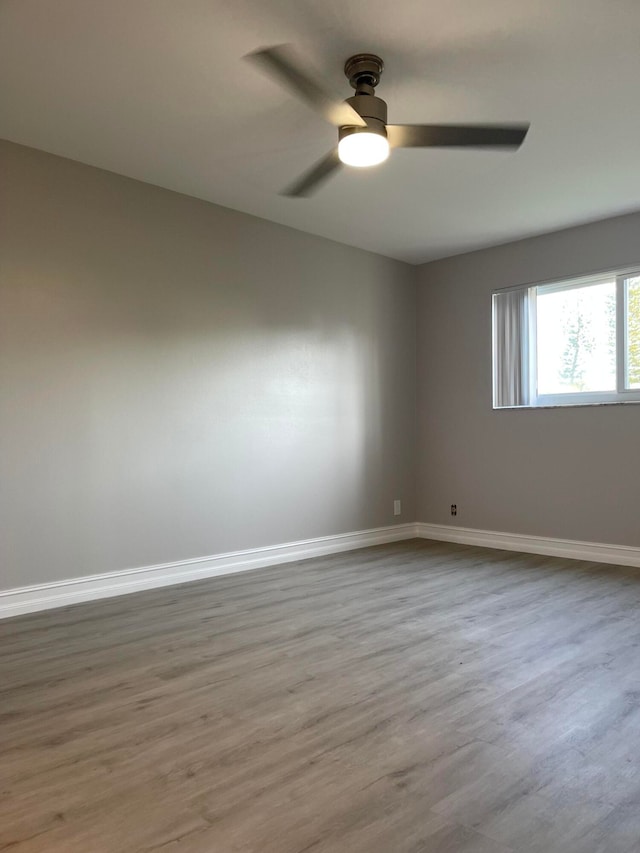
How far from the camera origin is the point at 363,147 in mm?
2473

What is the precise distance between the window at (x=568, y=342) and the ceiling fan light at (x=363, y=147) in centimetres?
275

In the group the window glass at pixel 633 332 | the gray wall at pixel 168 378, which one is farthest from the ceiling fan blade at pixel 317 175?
the window glass at pixel 633 332

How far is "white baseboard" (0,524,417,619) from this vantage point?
10.9 feet

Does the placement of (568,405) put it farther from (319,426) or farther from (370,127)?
(370,127)

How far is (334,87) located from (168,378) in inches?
77.9

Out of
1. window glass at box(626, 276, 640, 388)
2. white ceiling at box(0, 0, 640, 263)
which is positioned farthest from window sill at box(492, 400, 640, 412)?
white ceiling at box(0, 0, 640, 263)

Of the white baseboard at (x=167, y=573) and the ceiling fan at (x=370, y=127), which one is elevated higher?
the ceiling fan at (x=370, y=127)

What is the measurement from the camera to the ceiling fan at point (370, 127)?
2.35m

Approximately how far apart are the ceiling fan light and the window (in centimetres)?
275

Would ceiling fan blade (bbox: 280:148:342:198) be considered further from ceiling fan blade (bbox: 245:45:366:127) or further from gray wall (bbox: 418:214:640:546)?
gray wall (bbox: 418:214:640:546)

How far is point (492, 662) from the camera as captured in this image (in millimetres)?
2543

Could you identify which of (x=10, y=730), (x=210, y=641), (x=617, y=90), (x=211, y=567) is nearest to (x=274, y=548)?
(x=211, y=567)

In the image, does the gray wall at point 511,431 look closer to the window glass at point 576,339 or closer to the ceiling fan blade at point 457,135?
the window glass at point 576,339

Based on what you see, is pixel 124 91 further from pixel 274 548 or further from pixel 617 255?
pixel 617 255
